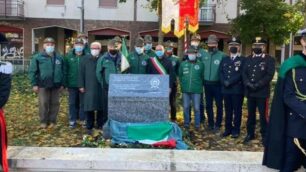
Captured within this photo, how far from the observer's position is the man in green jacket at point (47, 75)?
939 cm

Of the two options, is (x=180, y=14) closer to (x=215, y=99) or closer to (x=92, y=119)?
(x=215, y=99)

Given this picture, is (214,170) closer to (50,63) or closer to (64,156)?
(64,156)

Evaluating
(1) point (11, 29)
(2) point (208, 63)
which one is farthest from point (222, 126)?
(1) point (11, 29)

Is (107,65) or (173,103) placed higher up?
(107,65)

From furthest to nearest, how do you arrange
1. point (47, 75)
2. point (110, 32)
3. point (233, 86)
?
point (110, 32), point (47, 75), point (233, 86)

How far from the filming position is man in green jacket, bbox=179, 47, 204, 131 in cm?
958

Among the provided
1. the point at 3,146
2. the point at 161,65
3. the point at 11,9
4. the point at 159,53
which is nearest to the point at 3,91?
the point at 3,146

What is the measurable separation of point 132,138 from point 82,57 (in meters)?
2.58

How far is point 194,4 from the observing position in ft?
41.8

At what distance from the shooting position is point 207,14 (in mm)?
32875

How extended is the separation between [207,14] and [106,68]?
24767 millimetres

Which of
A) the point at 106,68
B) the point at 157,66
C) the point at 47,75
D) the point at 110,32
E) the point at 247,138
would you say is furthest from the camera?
the point at 110,32

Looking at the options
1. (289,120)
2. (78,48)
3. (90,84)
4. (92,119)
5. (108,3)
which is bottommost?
(92,119)

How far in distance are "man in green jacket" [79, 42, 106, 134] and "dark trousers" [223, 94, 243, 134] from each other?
264 centimetres
